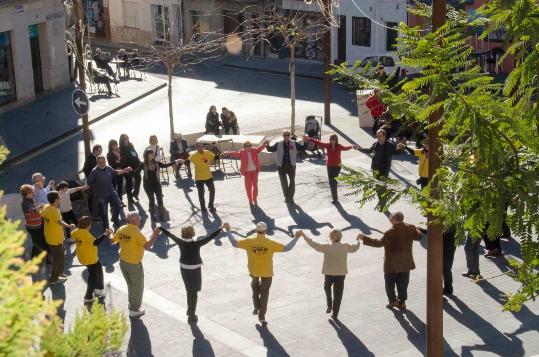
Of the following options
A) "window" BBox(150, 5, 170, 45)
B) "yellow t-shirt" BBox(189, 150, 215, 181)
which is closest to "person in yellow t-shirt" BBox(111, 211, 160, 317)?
"yellow t-shirt" BBox(189, 150, 215, 181)

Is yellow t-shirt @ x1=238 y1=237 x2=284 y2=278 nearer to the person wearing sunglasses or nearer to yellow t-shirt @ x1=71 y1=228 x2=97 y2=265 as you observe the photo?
yellow t-shirt @ x1=71 y1=228 x2=97 y2=265

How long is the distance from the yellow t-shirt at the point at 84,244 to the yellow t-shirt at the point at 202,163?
5.25m

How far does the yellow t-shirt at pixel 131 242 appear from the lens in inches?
534

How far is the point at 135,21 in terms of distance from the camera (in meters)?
51.5

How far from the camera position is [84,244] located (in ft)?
46.0

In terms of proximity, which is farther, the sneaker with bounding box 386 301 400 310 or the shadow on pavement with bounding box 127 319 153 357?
the sneaker with bounding box 386 301 400 310

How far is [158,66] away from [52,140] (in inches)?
635

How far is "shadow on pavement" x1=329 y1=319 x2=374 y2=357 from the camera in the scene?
12.5 m

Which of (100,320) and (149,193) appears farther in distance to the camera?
(149,193)

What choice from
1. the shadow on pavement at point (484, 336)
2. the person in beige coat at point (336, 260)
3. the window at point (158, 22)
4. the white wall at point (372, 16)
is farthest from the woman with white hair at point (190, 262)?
the window at point (158, 22)

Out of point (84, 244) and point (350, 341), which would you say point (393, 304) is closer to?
point (350, 341)

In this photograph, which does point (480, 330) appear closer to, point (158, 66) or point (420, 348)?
point (420, 348)

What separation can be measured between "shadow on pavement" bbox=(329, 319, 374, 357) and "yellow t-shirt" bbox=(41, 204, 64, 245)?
14.9 feet

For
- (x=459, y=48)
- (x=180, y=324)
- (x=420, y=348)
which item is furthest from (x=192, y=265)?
(x=459, y=48)
